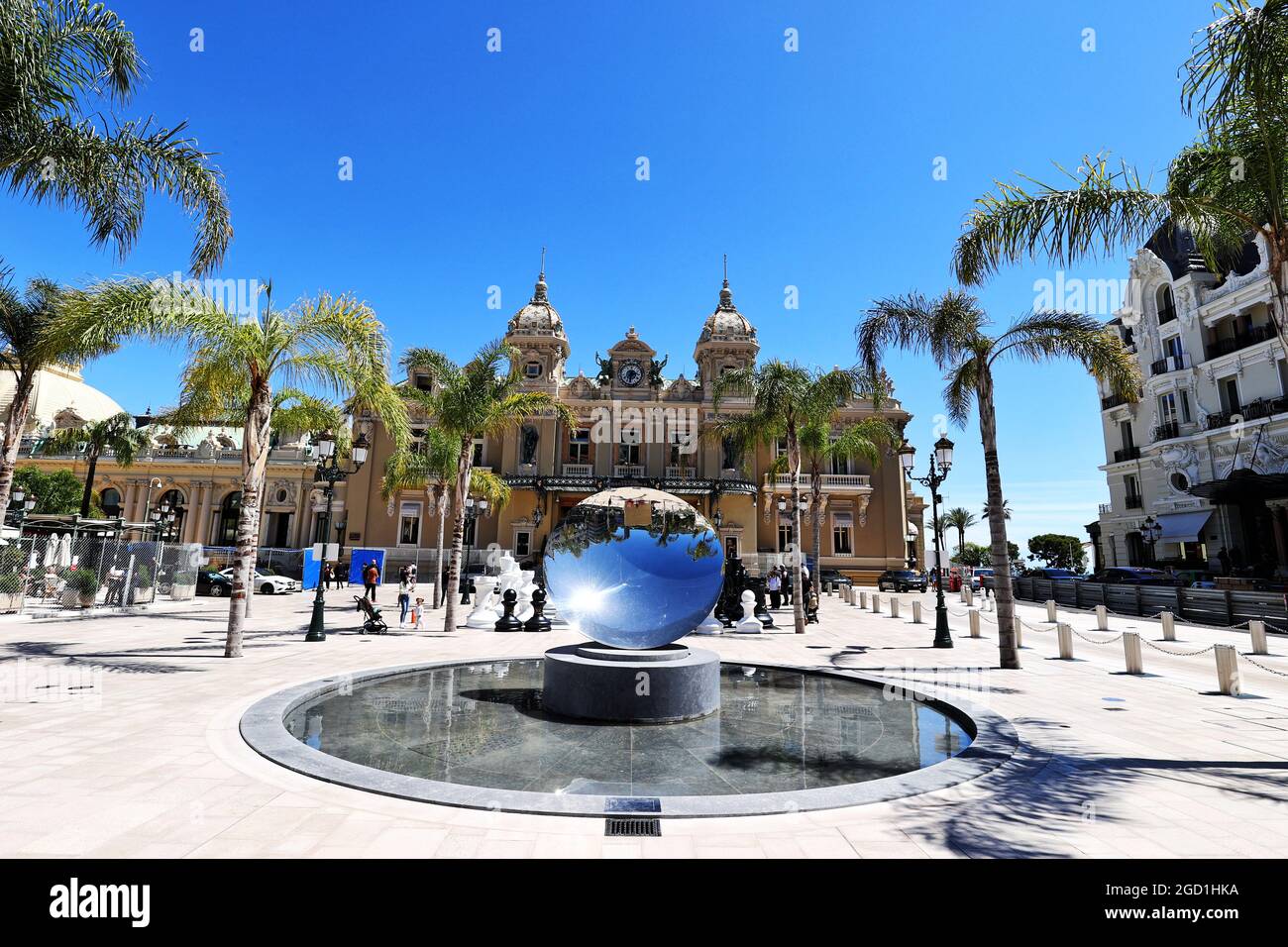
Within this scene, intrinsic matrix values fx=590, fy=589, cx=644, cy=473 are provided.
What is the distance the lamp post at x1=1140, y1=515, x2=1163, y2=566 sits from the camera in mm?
31531

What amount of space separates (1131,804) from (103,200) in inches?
540

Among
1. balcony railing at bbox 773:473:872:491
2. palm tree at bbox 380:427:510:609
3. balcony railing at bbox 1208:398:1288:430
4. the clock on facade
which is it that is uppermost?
the clock on facade

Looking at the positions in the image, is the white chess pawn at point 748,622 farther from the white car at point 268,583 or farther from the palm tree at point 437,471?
the white car at point 268,583

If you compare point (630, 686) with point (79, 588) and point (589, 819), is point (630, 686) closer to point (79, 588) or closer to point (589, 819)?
point (589, 819)

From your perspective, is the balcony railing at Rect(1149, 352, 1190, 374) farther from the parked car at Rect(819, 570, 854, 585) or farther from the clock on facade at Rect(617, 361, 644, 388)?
the clock on facade at Rect(617, 361, 644, 388)

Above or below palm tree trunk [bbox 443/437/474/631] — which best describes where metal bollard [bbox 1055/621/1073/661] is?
below

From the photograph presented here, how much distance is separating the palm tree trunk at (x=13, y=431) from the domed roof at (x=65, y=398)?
47.5 metres

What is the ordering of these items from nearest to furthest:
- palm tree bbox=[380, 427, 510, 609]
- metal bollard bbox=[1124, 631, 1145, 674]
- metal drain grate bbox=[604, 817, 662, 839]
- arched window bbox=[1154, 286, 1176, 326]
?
1. metal drain grate bbox=[604, 817, 662, 839]
2. metal bollard bbox=[1124, 631, 1145, 674]
3. palm tree bbox=[380, 427, 510, 609]
4. arched window bbox=[1154, 286, 1176, 326]

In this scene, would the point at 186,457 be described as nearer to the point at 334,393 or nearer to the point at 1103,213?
the point at 334,393

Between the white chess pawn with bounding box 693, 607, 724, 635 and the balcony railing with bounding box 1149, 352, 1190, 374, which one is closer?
the white chess pawn with bounding box 693, 607, 724, 635

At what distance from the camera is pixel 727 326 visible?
1634 inches

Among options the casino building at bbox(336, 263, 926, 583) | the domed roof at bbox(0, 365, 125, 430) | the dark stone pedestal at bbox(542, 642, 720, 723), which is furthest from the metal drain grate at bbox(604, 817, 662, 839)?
the domed roof at bbox(0, 365, 125, 430)

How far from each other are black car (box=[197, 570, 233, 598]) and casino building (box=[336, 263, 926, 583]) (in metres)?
12.8

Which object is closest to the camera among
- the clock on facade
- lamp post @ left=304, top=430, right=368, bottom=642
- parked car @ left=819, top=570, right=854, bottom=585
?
lamp post @ left=304, top=430, right=368, bottom=642
